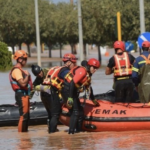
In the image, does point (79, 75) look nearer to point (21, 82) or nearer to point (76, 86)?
point (76, 86)

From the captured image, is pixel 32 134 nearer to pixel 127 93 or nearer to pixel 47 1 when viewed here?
pixel 127 93

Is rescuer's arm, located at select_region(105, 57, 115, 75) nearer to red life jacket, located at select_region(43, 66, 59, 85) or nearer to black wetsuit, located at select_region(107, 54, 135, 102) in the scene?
black wetsuit, located at select_region(107, 54, 135, 102)

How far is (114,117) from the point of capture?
519 inches

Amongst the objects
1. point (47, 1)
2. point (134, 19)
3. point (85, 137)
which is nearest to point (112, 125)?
point (85, 137)

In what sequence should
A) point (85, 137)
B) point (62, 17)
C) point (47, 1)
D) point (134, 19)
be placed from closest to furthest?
point (85, 137)
point (134, 19)
point (62, 17)
point (47, 1)

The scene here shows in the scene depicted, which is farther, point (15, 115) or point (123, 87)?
point (15, 115)

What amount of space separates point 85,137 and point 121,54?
200 centimetres

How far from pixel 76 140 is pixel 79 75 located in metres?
1.15

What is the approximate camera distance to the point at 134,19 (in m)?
54.7

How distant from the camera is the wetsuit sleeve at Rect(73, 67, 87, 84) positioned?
41.2ft

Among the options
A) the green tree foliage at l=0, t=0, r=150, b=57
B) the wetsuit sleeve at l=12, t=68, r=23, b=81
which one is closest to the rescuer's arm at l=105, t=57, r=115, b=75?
the wetsuit sleeve at l=12, t=68, r=23, b=81

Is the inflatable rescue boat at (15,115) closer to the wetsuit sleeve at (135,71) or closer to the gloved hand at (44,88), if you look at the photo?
the gloved hand at (44,88)

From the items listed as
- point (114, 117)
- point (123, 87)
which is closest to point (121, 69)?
point (123, 87)

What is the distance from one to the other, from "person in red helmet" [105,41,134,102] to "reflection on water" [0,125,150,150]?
1292 millimetres
